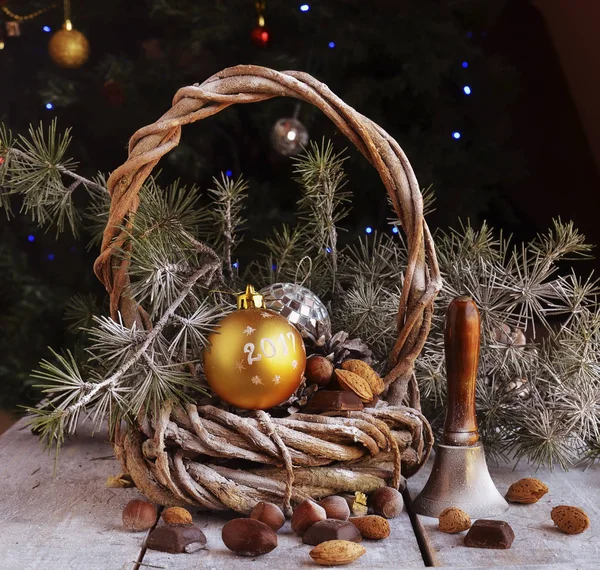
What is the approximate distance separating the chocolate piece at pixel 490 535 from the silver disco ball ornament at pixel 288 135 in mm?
1306

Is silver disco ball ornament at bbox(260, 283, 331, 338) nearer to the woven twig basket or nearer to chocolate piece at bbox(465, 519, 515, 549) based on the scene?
the woven twig basket

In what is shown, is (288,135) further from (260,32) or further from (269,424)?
(269,424)

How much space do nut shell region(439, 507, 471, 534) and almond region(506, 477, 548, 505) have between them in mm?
108

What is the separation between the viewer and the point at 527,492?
32.1 inches

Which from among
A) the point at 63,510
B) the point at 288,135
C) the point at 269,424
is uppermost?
the point at 288,135

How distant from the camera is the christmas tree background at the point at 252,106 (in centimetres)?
203

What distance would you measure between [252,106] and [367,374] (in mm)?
1589

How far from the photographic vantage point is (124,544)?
709 millimetres

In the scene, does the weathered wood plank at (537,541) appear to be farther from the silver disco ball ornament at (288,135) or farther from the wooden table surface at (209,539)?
the silver disco ball ornament at (288,135)

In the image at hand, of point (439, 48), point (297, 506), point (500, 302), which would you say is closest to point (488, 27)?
point (439, 48)

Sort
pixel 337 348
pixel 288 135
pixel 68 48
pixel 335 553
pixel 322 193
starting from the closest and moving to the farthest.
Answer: pixel 335 553 → pixel 337 348 → pixel 322 193 → pixel 288 135 → pixel 68 48

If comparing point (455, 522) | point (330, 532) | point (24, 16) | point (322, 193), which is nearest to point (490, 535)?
point (455, 522)

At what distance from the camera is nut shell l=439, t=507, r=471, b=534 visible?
28.6 inches

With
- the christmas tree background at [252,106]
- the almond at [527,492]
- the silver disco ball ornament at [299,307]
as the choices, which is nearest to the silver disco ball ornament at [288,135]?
the christmas tree background at [252,106]
